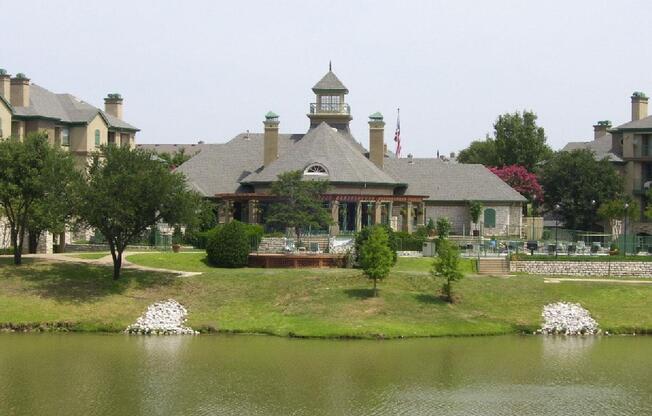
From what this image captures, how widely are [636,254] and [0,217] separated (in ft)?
128

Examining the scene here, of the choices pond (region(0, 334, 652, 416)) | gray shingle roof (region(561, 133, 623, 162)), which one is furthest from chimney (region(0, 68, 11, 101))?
gray shingle roof (region(561, 133, 623, 162))

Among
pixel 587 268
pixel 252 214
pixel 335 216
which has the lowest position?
pixel 587 268

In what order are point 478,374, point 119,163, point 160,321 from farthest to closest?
point 119,163 → point 160,321 → point 478,374

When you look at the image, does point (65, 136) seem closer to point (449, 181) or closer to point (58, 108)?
point (58, 108)

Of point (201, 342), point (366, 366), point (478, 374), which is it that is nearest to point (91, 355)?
point (201, 342)

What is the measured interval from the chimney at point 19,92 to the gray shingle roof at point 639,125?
4811cm

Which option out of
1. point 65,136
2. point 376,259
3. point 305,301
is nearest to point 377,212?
point 376,259

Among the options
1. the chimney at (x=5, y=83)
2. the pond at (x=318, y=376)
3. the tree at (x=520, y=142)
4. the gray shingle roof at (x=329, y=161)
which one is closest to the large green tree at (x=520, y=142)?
the tree at (x=520, y=142)

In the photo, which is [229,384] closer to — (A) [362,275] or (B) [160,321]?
(B) [160,321]

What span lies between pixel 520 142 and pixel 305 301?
2449 inches

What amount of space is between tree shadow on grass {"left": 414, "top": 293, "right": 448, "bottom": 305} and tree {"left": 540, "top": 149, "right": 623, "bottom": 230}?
39400mm

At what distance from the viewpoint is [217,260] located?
62750mm

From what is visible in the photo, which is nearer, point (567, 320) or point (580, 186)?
point (567, 320)

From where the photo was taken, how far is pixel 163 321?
169 ft
